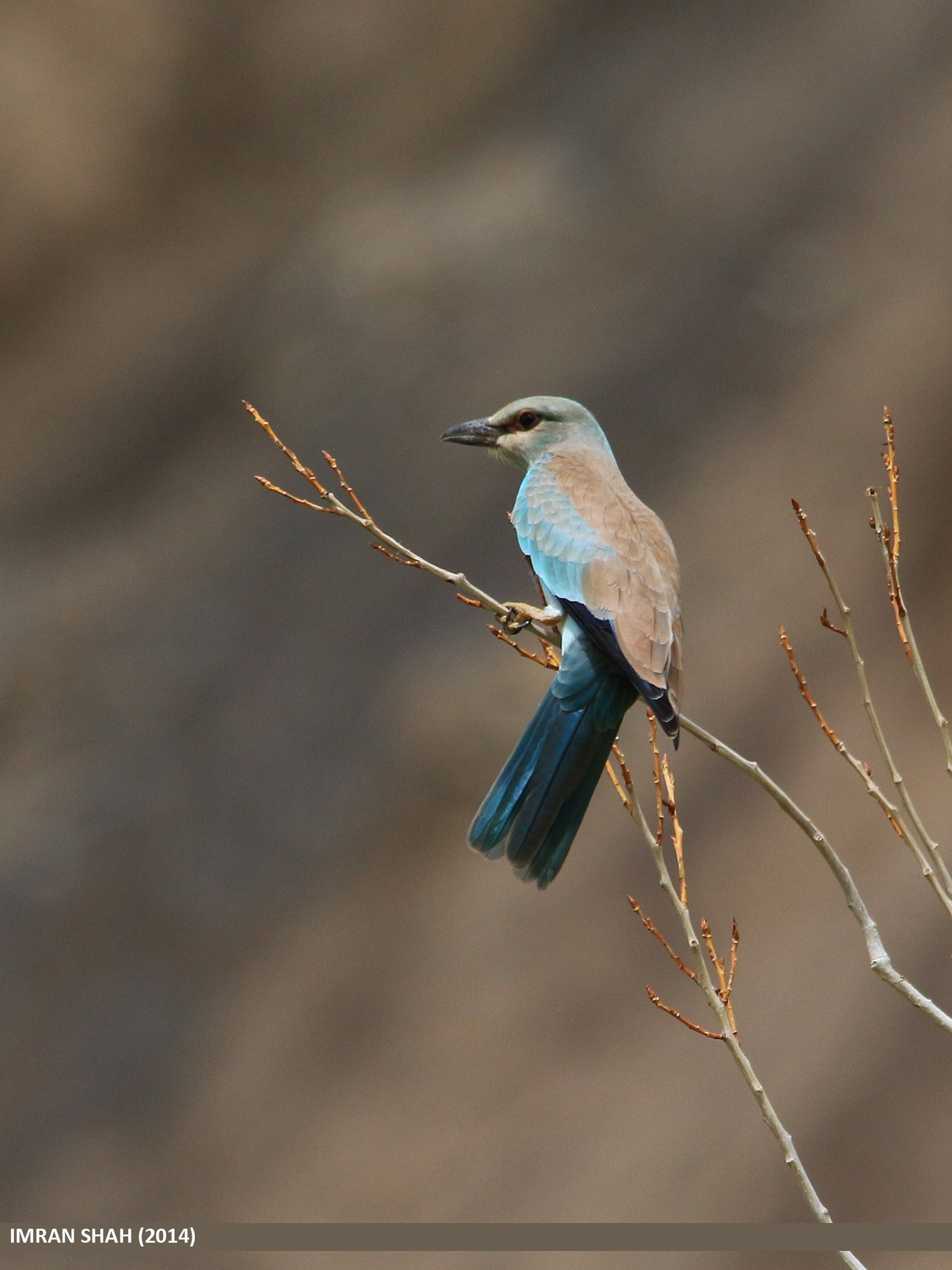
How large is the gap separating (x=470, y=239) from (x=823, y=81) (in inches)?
47.2

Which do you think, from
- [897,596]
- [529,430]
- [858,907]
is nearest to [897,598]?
A: [897,596]

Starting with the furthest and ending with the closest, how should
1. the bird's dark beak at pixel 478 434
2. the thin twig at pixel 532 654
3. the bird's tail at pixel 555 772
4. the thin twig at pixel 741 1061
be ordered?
the bird's dark beak at pixel 478 434 → the bird's tail at pixel 555 772 → the thin twig at pixel 532 654 → the thin twig at pixel 741 1061

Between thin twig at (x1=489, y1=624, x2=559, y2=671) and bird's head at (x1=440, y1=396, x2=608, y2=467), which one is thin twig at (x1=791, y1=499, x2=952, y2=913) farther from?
bird's head at (x1=440, y1=396, x2=608, y2=467)

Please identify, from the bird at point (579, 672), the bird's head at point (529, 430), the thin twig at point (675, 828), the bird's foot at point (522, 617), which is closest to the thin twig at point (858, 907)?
the thin twig at point (675, 828)

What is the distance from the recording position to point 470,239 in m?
3.86

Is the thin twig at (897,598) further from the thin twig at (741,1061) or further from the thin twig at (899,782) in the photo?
the thin twig at (741,1061)

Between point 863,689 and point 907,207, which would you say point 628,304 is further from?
point 863,689

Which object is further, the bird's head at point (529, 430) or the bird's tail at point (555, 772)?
the bird's head at point (529, 430)

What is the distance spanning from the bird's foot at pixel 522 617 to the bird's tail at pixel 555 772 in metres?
0.09

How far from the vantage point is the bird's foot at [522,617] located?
5.37 feet

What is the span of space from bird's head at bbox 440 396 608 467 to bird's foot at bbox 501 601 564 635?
0.40 metres

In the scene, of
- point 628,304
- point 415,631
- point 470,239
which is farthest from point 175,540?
point 628,304

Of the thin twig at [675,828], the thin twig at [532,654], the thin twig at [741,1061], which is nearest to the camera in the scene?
the thin twig at [741,1061]

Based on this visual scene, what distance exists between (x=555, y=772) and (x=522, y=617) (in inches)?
8.4
